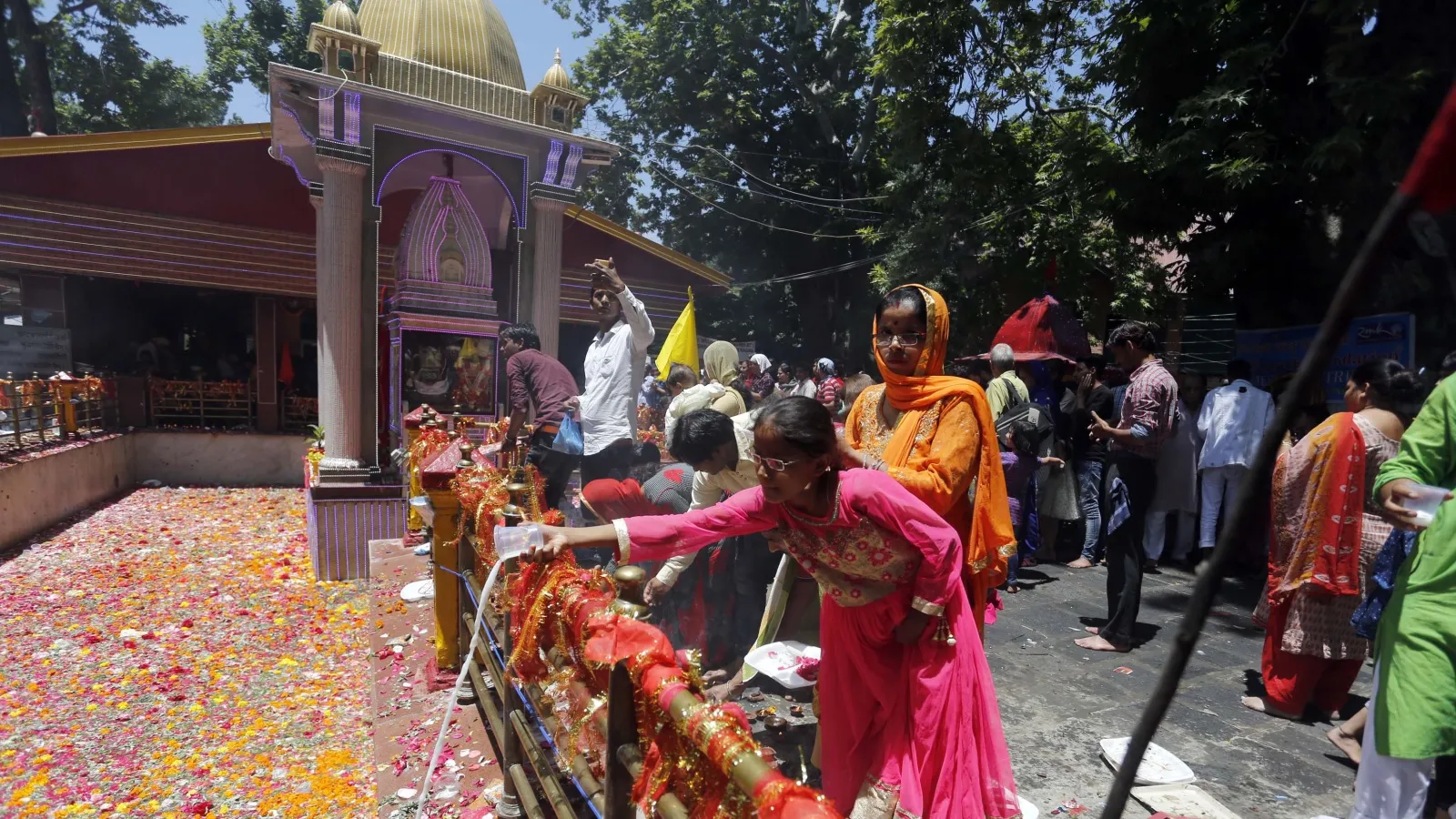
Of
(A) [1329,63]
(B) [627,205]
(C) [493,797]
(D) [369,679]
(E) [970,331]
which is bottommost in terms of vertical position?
(D) [369,679]

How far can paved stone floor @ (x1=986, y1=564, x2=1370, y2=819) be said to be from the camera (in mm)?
3086

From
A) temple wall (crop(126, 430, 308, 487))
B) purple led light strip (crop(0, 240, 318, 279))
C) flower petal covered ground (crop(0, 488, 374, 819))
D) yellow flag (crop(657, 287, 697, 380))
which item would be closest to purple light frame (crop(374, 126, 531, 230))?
yellow flag (crop(657, 287, 697, 380))

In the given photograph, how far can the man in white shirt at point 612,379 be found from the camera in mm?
4969

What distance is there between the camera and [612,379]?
496cm

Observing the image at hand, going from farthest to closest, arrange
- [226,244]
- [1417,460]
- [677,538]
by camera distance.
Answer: [226,244]
[1417,460]
[677,538]

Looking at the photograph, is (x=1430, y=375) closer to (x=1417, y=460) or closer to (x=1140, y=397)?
(x=1140, y=397)

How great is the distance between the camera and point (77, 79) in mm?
21781

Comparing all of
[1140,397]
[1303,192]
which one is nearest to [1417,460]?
[1140,397]

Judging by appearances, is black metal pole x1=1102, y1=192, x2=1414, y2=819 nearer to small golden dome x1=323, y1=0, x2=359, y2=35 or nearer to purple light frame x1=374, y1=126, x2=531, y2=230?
purple light frame x1=374, y1=126, x2=531, y2=230

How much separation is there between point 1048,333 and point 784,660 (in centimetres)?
593

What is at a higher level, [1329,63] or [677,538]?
[1329,63]

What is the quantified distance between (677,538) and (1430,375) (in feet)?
22.0

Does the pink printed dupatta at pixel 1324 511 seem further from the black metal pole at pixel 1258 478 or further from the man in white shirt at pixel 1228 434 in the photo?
the black metal pole at pixel 1258 478

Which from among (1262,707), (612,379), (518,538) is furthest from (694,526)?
(1262,707)
